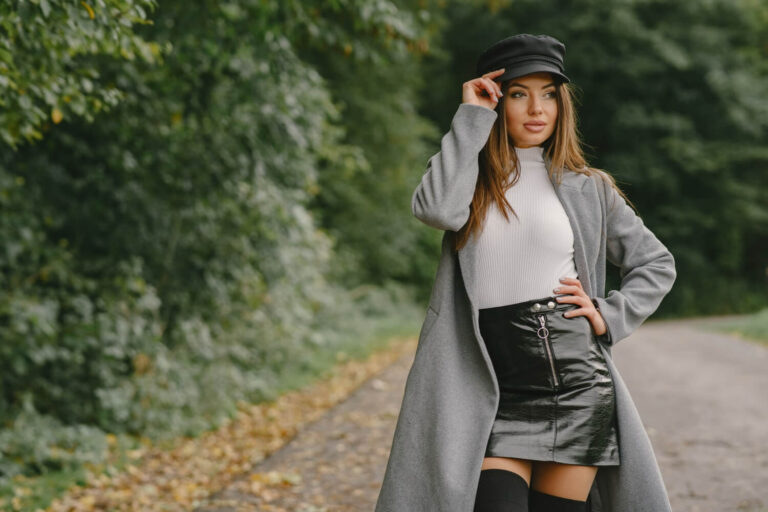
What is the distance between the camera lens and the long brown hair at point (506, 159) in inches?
92.1

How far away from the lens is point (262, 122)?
670 cm

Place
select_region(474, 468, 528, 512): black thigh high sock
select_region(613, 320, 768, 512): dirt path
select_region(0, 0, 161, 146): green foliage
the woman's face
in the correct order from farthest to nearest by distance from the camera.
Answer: select_region(613, 320, 768, 512): dirt path, select_region(0, 0, 161, 146): green foliage, the woman's face, select_region(474, 468, 528, 512): black thigh high sock

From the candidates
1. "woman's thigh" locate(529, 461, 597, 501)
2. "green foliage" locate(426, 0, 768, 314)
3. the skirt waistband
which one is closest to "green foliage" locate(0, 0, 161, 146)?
the skirt waistband

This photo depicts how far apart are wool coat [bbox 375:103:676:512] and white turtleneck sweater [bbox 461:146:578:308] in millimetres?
51

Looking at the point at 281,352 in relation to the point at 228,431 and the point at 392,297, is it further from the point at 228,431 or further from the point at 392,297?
the point at 392,297

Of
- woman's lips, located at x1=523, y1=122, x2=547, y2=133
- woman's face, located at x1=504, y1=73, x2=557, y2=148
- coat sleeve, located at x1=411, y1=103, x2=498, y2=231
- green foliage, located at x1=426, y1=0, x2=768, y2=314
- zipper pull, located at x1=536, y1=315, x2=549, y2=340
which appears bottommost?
zipper pull, located at x1=536, y1=315, x2=549, y2=340

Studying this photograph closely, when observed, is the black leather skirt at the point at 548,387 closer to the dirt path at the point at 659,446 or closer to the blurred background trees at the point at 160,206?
the blurred background trees at the point at 160,206

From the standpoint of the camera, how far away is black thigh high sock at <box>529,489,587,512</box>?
2.28 metres

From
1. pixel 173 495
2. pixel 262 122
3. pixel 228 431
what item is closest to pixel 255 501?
pixel 173 495

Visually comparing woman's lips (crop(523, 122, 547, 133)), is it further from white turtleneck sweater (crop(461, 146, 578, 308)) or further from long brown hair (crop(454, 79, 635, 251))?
white turtleneck sweater (crop(461, 146, 578, 308))

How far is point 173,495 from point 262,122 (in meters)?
3.22

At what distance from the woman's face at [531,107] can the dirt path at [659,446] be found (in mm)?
2853

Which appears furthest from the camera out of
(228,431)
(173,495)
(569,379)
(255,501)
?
(228,431)

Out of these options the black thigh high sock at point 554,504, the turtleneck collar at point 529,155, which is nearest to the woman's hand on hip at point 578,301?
the turtleneck collar at point 529,155
